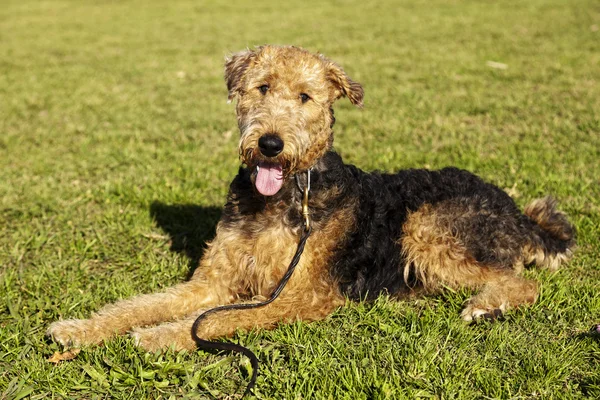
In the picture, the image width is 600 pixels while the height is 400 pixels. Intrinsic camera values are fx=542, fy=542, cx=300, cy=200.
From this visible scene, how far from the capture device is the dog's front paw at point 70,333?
3.58 m

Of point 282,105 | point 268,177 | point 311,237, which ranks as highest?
point 282,105

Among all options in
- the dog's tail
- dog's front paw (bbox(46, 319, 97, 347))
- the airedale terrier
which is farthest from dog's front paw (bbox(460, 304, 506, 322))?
dog's front paw (bbox(46, 319, 97, 347))

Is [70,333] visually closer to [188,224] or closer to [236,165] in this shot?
[188,224]

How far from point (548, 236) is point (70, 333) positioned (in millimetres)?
3804

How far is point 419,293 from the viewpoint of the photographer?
429 centimetres

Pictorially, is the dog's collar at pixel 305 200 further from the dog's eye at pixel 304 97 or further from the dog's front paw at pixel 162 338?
the dog's front paw at pixel 162 338

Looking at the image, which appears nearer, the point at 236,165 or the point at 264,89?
the point at 264,89

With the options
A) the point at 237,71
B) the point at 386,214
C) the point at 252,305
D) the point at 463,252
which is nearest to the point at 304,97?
the point at 237,71

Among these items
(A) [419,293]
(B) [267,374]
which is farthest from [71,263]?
(A) [419,293]

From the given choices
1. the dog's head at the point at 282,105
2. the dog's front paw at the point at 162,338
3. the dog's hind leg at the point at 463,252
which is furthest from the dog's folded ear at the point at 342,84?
the dog's front paw at the point at 162,338

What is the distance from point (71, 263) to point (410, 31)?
12725 millimetres

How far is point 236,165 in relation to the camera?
688 centimetres

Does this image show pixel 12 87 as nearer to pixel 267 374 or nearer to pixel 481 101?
pixel 481 101

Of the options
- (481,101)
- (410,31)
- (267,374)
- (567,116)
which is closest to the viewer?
(267,374)
